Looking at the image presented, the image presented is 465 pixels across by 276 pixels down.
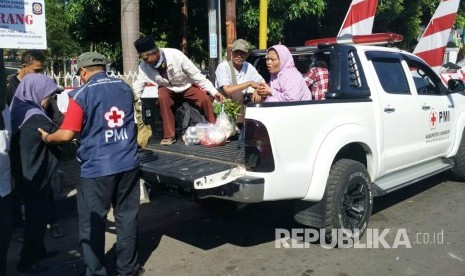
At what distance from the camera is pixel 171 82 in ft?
17.3

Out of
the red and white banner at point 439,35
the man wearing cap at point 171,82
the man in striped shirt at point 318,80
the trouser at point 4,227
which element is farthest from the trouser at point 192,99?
the red and white banner at point 439,35

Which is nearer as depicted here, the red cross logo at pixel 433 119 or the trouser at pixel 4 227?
the trouser at pixel 4 227

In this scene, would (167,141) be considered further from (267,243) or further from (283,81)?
(267,243)

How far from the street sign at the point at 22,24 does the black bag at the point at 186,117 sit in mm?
1834

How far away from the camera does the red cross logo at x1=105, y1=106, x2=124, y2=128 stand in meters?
3.46

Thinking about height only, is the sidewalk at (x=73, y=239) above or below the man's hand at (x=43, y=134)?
below

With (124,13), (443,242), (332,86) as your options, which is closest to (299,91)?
(332,86)

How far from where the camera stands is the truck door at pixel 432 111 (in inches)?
216

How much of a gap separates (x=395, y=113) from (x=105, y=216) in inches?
123

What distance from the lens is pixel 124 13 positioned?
7496 mm

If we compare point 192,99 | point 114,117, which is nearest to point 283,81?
point 192,99

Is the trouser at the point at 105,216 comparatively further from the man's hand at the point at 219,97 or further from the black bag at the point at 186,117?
the man's hand at the point at 219,97

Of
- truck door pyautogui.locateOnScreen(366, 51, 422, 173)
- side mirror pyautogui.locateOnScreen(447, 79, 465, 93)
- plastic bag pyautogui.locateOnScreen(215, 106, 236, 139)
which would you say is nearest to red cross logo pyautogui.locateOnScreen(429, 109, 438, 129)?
truck door pyautogui.locateOnScreen(366, 51, 422, 173)

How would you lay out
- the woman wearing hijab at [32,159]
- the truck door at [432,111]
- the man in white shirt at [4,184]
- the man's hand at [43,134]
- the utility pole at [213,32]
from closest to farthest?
the man in white shirt at [4,184], the man's hand at [43,134], the woman wearing hijab at [32,159], the truck door at [432,111], the utility pole at [213,32]
